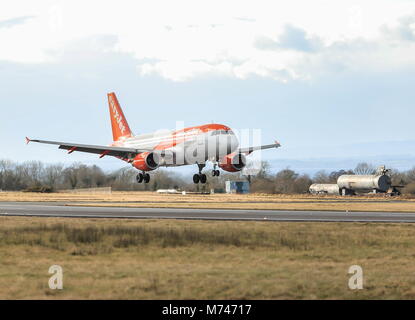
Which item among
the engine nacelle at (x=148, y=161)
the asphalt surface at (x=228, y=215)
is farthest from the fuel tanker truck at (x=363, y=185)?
the engine nacelle at (x=148, y=161)

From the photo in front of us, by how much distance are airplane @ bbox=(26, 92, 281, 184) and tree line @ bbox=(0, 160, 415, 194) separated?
44595mm

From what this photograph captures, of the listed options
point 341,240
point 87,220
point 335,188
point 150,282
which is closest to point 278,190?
point 335,188

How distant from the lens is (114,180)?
412 ft

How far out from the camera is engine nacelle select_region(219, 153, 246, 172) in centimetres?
6150

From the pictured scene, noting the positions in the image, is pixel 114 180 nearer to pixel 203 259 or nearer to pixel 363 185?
pixel 363 185

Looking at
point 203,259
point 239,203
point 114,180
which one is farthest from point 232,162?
point 114,180

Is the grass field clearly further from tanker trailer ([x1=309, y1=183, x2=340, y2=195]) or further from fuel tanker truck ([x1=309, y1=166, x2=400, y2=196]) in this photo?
tanker trailer ([x1=309, y1=183, x2=340, y2=195])

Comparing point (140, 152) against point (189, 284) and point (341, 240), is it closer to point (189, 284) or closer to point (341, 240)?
point (341, 240)

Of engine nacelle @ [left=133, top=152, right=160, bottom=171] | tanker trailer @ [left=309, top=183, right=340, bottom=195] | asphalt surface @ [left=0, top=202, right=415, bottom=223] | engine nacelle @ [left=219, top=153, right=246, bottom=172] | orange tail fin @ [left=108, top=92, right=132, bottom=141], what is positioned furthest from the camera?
tanker trailer @ [left=309, top=183, right=340, bottom=195]

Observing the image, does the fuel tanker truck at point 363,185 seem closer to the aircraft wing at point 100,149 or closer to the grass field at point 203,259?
the aircraft wing at point 100,149

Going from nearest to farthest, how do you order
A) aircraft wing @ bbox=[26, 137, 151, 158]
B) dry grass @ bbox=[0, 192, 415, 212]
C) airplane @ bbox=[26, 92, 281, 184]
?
airplane @ bbox=[26, 92, 281, 184] → aircraft wing @ bbox=[26, 137, 151, 158] → dry grass @ bbox=[0, 192, 415, 212]

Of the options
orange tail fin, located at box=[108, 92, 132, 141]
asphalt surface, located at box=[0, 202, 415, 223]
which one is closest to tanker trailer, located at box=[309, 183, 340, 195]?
orange tail fin, located at box=[108, 92, 132, 141]

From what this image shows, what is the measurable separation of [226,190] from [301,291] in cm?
12850

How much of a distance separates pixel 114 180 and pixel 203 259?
101m
